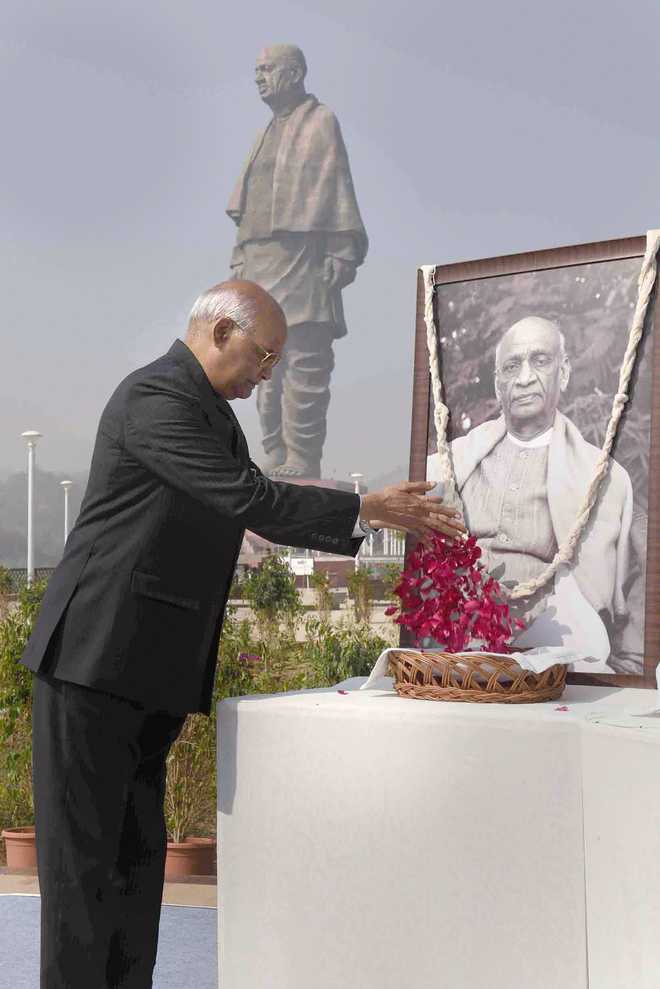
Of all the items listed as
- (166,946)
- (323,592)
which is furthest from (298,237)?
(166,946)

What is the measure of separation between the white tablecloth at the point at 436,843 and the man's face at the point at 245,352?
517mm

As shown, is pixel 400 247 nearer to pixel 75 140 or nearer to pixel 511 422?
pixel 75 140

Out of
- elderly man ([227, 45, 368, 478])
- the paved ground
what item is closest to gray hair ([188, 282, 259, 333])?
the paved ground

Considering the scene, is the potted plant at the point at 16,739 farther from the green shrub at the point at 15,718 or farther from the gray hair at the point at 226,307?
the gray hair at the point at 226,307

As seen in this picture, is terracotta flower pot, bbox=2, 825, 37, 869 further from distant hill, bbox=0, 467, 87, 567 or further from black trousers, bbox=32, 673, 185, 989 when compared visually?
distant hill, bbox=0, 467, 87, 567

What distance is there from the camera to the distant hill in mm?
38750

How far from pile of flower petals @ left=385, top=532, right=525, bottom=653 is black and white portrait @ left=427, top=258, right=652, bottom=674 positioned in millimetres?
85

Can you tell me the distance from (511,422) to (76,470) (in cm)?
3872

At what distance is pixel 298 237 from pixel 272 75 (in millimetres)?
5109

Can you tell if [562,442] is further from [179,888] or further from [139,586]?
[179,888]

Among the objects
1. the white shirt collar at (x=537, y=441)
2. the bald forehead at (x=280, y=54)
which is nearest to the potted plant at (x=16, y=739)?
the white shirt collar at (x=537, y=441)

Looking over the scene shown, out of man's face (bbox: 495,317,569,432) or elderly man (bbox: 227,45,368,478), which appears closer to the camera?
man's face (bbox: 495,317,569,432)

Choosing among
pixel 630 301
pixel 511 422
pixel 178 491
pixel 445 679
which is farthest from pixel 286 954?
pixel 630 301

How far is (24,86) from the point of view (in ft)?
122
